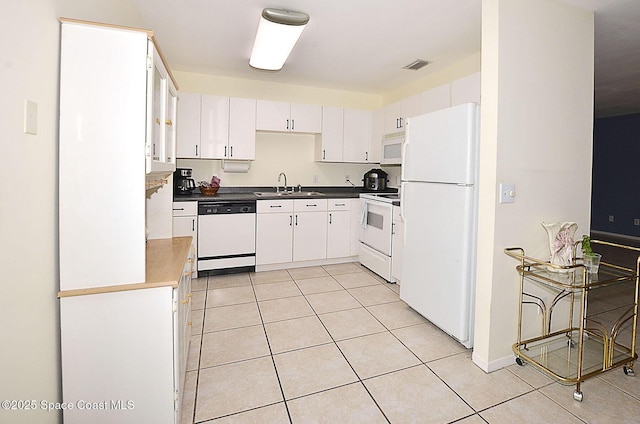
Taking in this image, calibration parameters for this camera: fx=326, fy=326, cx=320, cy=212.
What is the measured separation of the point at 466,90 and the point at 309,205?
2097mm

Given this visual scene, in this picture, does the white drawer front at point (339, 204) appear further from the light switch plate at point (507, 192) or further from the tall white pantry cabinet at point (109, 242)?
the tall white pantry cabinet at point (109, 242)

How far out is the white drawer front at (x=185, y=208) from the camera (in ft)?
11.5

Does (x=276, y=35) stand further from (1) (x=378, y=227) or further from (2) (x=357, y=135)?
(1) (x=378, y=227)

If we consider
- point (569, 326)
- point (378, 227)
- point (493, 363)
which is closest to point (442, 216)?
point (493, 363)

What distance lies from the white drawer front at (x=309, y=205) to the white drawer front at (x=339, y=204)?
8 cm

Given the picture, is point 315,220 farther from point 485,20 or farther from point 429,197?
point 485,20

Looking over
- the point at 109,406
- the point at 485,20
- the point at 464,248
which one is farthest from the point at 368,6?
the point at 109,406

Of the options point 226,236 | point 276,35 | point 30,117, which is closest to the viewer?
point 30,117

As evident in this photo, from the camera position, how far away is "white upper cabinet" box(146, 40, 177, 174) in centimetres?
142

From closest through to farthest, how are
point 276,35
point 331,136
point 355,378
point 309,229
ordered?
1. point 355,378
2. point 276,35
3. point 309,229
4. point 331,136

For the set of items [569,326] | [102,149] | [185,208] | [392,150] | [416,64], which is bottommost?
[569,326]

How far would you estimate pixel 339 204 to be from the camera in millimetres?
4215

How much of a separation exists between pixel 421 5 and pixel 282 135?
8.30 feet

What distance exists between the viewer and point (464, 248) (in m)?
2.23
